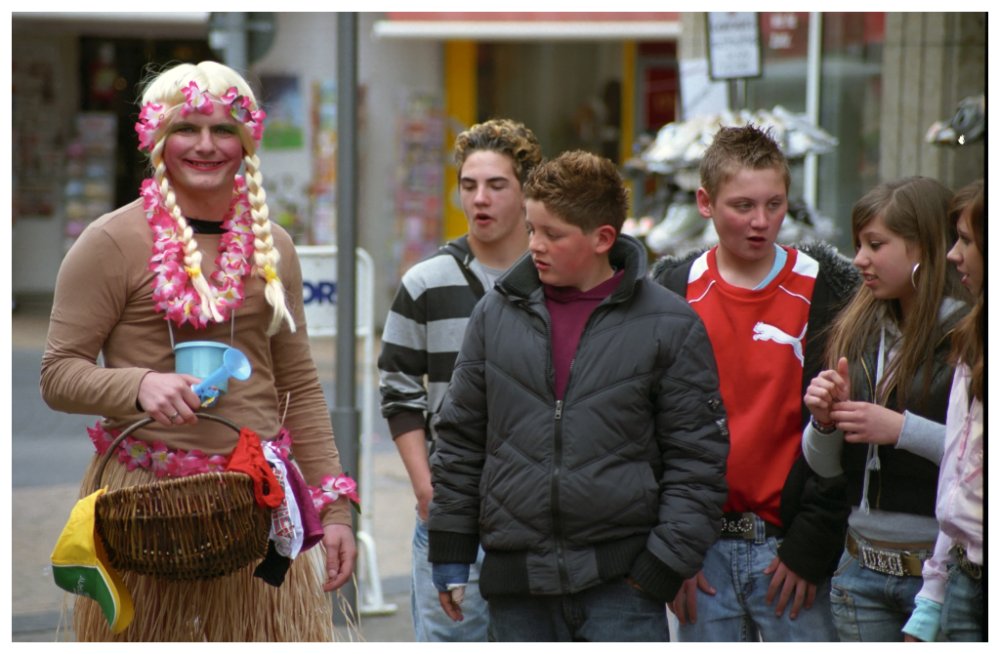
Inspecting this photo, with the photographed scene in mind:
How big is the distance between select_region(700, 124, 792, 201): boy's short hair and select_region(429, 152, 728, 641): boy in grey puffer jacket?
0.32 meters

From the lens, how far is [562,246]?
3.11 metres

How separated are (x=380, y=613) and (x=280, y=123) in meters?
10.5

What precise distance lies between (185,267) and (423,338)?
98 centimetres

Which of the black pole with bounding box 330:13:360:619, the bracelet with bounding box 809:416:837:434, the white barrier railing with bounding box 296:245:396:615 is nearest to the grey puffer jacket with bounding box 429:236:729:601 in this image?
the bracelet with bounding box 809:416:837:434

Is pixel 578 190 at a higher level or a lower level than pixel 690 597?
higher

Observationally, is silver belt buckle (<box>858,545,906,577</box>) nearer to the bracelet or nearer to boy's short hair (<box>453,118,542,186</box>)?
the bracelet

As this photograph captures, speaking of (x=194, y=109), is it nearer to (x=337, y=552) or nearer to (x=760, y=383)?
(x=337, y=552)

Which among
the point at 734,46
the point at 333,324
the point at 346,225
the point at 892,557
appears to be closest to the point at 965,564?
the point at 892,557

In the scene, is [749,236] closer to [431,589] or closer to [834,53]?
[431,589]

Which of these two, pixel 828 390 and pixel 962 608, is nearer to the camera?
pixel 962 608

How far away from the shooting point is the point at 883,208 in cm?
327

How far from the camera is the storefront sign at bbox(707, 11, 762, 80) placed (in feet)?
28.4

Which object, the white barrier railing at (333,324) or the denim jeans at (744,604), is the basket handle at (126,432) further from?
the white barrier railing at (333,324)

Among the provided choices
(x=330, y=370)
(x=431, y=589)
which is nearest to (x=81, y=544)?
(x=431, y=589)
